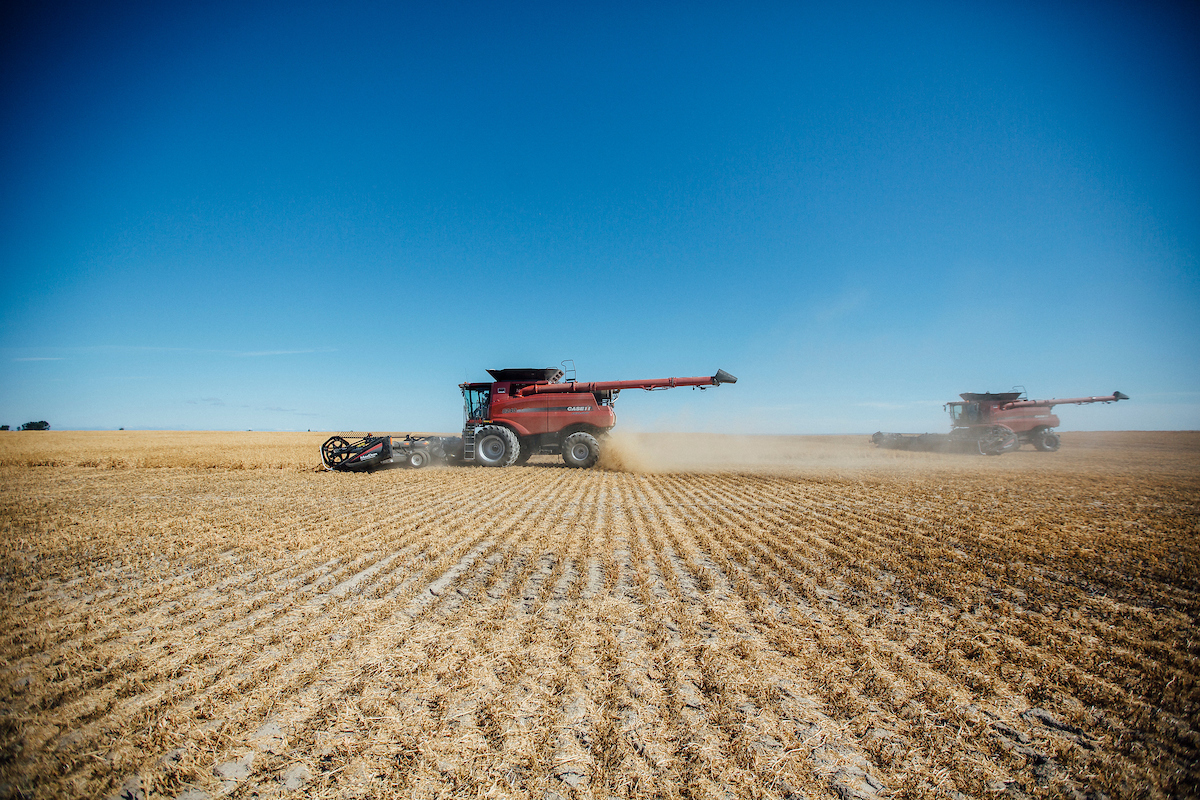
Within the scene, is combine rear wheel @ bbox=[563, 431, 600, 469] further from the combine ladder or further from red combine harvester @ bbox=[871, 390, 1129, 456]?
red combine harvester @ bbox=[871, 390, 1129, 456]

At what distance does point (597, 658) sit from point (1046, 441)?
3546 centimetres

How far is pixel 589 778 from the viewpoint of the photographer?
214 cm

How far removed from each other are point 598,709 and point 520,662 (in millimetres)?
772

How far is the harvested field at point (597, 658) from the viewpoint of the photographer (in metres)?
2.21

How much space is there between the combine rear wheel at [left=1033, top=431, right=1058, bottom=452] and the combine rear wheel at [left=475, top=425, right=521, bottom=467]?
30050mm

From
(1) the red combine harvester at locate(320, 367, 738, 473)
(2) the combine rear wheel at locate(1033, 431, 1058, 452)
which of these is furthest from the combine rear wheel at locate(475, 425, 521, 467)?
(2) the combine rear wheel at locate(1033, 431, 1058, 452)

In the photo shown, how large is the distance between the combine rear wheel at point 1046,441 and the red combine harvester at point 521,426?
2459 cm

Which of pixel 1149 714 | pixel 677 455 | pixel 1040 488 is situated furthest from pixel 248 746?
pixel 677 455

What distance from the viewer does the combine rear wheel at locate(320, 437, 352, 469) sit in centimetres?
1529

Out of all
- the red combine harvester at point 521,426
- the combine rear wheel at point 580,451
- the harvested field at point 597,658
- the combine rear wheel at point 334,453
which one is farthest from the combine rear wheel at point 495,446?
the harvested field at point 597,658

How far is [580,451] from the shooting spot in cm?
1583

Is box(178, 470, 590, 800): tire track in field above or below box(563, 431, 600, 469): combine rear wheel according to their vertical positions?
below

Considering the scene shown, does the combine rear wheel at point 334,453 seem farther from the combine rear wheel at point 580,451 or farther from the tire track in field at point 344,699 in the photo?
the tire track in field at point 344,699

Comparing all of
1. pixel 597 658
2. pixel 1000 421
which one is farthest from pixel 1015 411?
pixel 597 658
